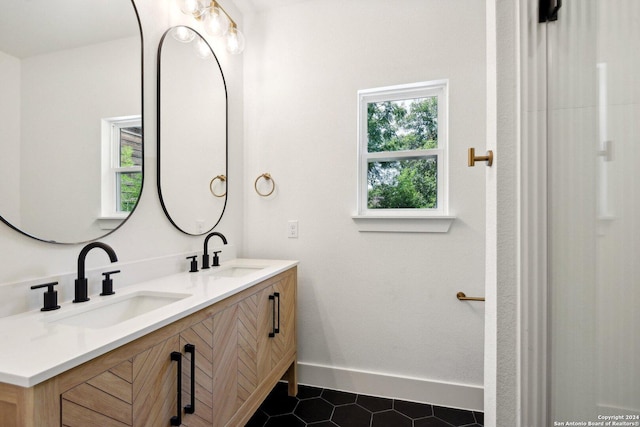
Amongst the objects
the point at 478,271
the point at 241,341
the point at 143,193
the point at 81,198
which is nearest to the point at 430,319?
the point at 478,271

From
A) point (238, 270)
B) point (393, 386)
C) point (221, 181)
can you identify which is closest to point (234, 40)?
point (221, 181)

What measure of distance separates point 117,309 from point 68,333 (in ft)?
1.21

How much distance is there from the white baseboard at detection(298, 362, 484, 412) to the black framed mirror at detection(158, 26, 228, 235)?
47.1 inches

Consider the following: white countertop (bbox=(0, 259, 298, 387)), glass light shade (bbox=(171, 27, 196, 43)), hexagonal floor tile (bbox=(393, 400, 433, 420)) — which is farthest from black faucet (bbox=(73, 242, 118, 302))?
hexagonal floor tile (bbox=(393, 400, 433, 420))

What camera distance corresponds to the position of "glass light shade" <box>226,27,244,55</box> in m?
1.92

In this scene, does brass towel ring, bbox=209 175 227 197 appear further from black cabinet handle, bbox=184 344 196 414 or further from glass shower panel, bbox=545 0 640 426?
glass shower panel, bbox=545 0 640 426

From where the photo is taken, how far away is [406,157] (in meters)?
2.00

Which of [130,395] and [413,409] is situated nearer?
[130,395]

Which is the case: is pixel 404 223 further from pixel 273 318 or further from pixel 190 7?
pixel 190 7

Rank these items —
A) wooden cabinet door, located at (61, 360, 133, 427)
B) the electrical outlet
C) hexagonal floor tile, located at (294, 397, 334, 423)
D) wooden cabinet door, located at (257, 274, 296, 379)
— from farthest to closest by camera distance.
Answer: the electrical outlet < hexagonal floor tile, located at (294, 397, 334, 423) < wooden cabinet door, located at (257, 274, 296, 379) < wooden cabinet door, located at (61, 360, 133, 427)

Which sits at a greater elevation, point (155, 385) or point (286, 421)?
point (155, 385)

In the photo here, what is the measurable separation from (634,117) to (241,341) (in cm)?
136

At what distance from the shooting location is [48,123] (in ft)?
3.43

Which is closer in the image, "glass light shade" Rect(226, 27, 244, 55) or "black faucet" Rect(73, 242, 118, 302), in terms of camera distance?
"black faucet" Rect(73, 242, 118, 302)
